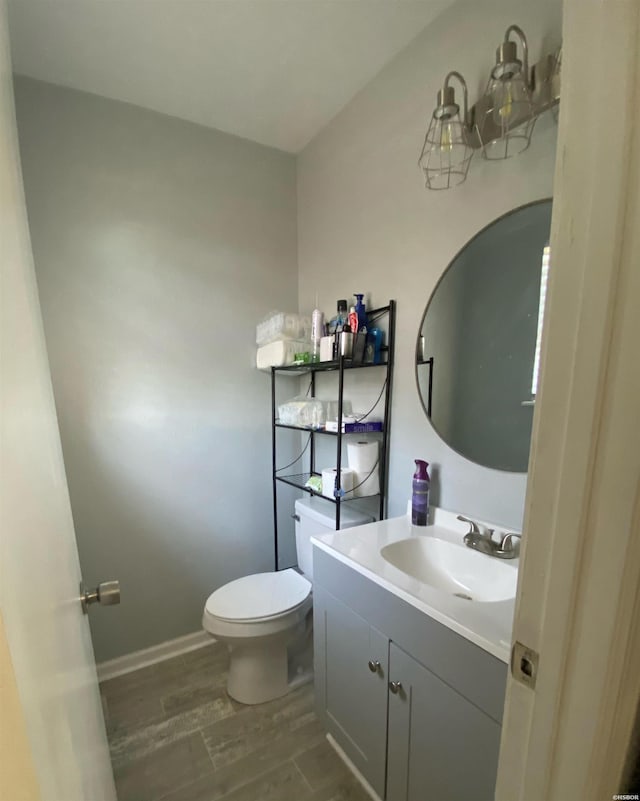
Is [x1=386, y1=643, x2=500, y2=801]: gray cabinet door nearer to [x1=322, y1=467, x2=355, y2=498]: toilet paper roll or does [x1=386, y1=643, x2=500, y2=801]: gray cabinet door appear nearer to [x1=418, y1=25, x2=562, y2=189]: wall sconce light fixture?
[x1=322, y1=467, x2=355, y2=498]: toilet paper roll

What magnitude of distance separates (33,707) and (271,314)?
1881mm

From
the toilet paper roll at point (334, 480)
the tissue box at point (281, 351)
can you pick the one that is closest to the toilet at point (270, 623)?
the toilet paper roll at point (334, 480)

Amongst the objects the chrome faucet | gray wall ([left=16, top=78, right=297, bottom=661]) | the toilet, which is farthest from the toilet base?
the chrome faucet

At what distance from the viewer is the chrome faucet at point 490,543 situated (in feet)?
3.72

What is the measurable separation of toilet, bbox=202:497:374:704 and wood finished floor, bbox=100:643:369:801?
8 cm

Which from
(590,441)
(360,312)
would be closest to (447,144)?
(360,312)

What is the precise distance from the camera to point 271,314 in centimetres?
206

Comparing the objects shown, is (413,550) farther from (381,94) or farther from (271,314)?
(381,94)

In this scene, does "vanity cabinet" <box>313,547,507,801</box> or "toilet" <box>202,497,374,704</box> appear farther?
"toilet" <box>202,497,374,704</box>

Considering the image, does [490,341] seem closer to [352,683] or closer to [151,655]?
[352,683]

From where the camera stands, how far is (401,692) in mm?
1021

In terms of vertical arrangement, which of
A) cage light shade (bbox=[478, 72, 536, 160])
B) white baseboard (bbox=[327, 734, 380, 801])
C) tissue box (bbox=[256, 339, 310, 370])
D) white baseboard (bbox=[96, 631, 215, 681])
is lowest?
white baseboard (bbox=[96, 631, 215, 681])

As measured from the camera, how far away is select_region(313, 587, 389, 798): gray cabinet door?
3.65 feet

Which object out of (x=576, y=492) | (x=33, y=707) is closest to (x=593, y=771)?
(x=576, y=492)
